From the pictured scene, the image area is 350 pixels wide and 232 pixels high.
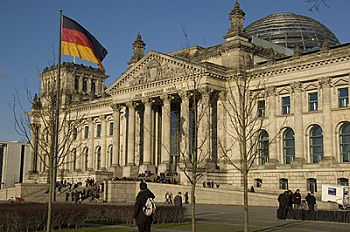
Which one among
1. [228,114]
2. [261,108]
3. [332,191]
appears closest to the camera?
[332,191]

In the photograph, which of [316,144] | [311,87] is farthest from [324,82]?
[316,144]

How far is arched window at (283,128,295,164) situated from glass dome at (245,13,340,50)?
1002 inches

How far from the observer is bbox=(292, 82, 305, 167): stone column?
57375 millimetres

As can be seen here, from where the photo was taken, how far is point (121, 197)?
2205 inches

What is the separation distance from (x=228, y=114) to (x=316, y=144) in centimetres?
1724

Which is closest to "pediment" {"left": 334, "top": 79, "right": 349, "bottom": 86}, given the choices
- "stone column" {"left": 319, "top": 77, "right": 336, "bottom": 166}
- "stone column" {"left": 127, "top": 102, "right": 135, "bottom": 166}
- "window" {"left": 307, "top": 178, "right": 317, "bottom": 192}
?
"stone column" {"left": 319, "top": 77, "right": 336, "bottom": 166}

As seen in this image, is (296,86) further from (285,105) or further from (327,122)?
(327,122)

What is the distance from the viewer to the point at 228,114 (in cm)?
4525

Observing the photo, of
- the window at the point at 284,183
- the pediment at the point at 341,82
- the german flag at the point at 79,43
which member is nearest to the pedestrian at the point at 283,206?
the german flag at the point at 79,43

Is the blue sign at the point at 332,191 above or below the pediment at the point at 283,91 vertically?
below

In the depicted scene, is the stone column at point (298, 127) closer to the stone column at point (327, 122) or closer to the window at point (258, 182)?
the stone column at point (327, 122)

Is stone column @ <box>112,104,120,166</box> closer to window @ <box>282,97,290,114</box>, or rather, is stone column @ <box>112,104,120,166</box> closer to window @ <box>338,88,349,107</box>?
window @ <box>282,97,290,114</box>

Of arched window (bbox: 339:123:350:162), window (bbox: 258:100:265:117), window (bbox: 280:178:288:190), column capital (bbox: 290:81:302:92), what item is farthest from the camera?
window (bbox: 258:100:265:117)

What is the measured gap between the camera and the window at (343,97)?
54.8 m
